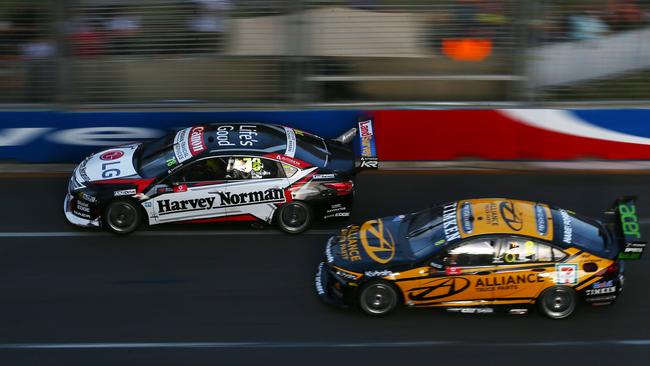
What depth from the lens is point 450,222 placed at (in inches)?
360

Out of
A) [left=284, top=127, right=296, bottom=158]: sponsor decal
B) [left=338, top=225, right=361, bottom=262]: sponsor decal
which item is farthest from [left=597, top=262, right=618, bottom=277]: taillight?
[left=284, top=127, right=296, bottom=158]: sponsor decal

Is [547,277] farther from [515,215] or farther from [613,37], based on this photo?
[613,37]

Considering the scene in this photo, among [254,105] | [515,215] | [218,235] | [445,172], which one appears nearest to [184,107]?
[254,105]

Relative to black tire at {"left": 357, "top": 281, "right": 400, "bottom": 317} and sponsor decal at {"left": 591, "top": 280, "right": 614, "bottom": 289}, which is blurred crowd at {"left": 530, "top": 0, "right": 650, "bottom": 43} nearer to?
sponsor decal at {"left": 591, "top": 280, "right": 614, "bottom": 289}

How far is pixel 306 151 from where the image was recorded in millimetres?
11242

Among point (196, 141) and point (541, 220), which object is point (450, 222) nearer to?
point (541, 220)

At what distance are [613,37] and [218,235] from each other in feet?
23.3

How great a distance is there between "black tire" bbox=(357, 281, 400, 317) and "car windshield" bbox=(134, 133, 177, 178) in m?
3.44

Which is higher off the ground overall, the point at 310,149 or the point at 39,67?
the point at 39,67

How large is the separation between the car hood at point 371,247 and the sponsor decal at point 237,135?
2079 millimetres

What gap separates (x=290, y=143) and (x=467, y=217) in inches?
122

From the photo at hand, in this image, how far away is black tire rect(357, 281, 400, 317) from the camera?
29.5 ft

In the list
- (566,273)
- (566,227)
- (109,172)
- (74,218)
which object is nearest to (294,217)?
(109,172)

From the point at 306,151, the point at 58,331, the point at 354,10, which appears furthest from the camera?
the point at 354,10
